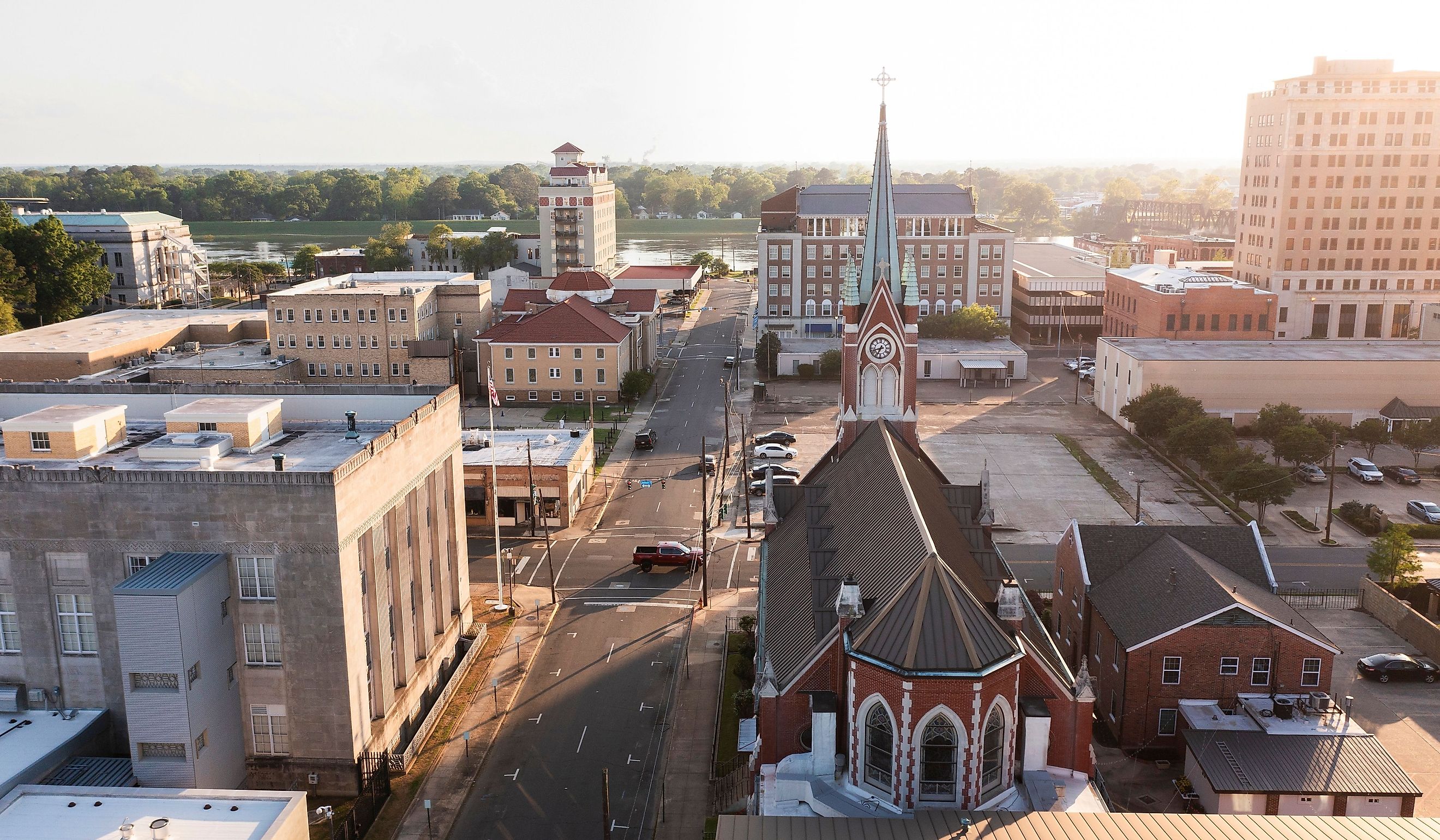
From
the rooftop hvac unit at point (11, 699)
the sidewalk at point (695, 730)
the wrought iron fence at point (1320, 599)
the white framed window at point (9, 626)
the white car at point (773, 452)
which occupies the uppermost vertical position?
the white framed window at point (9, 626)

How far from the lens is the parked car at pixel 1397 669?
156ft

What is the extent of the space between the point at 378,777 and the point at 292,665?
16.9 ft

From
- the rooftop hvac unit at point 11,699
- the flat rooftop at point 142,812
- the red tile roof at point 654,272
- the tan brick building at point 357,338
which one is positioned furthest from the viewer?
the red tile roof at point 654,272

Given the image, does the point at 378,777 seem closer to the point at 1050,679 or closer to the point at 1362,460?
the point at 1050,679

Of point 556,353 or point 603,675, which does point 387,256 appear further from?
point 603,675

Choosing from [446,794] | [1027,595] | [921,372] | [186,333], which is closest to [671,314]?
[921,372]

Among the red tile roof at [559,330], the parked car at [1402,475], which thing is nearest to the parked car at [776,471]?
the red tile roof at [559,330]

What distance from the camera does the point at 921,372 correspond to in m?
115

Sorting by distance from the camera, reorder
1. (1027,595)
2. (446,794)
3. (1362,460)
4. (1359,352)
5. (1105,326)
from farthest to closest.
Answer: (1105,326)
(1359,352)
(1362,460)
(1027,595)
(446,794)

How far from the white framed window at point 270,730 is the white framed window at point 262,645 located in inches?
68.5

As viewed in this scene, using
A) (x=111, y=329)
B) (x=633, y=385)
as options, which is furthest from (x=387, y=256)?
(x=633, y=385)

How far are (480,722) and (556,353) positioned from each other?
58425 mm

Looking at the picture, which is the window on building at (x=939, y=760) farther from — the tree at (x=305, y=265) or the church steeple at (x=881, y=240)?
the tree at (x=305, y=265)

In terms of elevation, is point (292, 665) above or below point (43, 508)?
below
